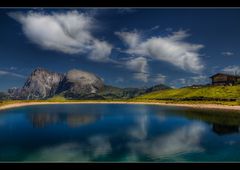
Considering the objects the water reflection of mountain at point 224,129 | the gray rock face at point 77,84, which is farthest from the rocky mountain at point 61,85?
the water reflection of mountain at point 224,129

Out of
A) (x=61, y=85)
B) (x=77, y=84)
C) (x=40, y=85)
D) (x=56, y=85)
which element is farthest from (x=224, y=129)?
(x=56, y=85)

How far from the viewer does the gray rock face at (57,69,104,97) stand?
16112 centimetres

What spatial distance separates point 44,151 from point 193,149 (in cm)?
767

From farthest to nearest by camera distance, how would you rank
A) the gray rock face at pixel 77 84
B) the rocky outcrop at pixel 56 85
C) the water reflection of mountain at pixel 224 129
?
1. the gray rock face at pixel 77 84
2. the rocky outcrop at pixel 56 85
3. the water reflection of mountain at pixel 224 129

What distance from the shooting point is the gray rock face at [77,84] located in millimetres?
161125

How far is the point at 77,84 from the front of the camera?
536 ft

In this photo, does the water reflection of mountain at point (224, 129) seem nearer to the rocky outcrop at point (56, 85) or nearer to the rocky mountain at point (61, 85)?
the rocky mountain at point (61, 85)

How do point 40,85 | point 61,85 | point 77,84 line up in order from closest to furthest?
point 40,85 < point 77,84 < point 61,85

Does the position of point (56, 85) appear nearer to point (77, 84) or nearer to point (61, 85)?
point (61, 85)

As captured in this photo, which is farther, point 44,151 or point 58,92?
point 58,92

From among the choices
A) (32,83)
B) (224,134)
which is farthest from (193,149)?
(32,83)

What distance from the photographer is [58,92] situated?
167500 mm

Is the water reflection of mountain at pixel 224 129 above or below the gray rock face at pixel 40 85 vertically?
below
